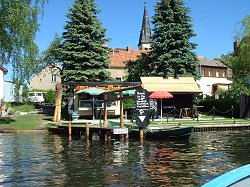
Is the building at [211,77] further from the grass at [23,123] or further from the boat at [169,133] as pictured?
the boat at [169,133]

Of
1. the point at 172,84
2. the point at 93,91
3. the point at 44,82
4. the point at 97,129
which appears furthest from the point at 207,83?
the point at 97,129

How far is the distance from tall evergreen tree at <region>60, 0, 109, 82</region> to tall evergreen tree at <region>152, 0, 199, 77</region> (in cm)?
628

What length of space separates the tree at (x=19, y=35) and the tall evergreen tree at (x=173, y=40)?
1584 centimetres

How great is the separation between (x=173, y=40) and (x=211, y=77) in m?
31.9

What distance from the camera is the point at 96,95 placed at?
1483 inches

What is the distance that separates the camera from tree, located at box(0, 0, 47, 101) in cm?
3014

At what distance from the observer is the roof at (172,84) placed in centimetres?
3903

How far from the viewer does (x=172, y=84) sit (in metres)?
40.2

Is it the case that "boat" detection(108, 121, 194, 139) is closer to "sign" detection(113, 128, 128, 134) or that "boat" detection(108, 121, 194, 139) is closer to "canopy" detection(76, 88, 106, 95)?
"sign" detection(113, 128, 128, 134)

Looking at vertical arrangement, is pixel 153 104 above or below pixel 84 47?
below

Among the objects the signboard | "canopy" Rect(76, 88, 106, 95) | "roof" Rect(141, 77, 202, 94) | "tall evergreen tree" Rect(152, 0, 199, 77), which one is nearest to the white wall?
"tall evergreen tree" Rect(152, 0, 199, 77)

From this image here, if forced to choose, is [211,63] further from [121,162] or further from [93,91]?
[121,162]

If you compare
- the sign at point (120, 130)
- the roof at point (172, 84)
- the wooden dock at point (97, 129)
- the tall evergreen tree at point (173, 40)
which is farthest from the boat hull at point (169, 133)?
the tall evergreen tree at point (173, 40)

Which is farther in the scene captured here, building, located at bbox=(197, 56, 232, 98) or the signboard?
building, located at bbox=(197, 56, 232, 98)
